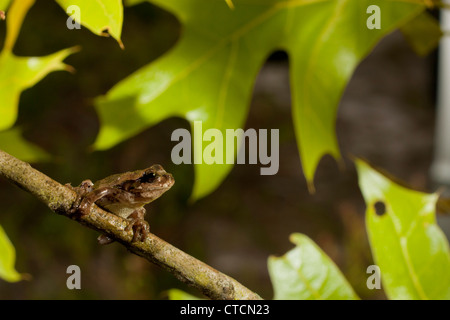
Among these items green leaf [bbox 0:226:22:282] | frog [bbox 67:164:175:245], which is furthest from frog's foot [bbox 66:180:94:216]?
green leaf [bbox 0:226:22:282]

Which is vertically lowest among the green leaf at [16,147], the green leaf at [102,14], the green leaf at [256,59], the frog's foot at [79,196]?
the frog's foot at [79,196]

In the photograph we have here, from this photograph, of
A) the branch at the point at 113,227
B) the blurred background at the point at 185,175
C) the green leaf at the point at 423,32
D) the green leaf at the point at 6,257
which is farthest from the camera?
the blurred background at the point at 185,175

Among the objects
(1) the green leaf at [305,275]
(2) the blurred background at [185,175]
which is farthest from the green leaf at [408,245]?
(2) the blurred background at [185,175]

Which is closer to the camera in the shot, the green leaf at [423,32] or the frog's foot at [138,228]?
the frog's foot at [138,228]

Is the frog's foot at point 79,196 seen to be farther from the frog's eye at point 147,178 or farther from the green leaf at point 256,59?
the green leaf at point 256,59

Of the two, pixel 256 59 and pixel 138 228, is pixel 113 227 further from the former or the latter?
pixel 256 59
